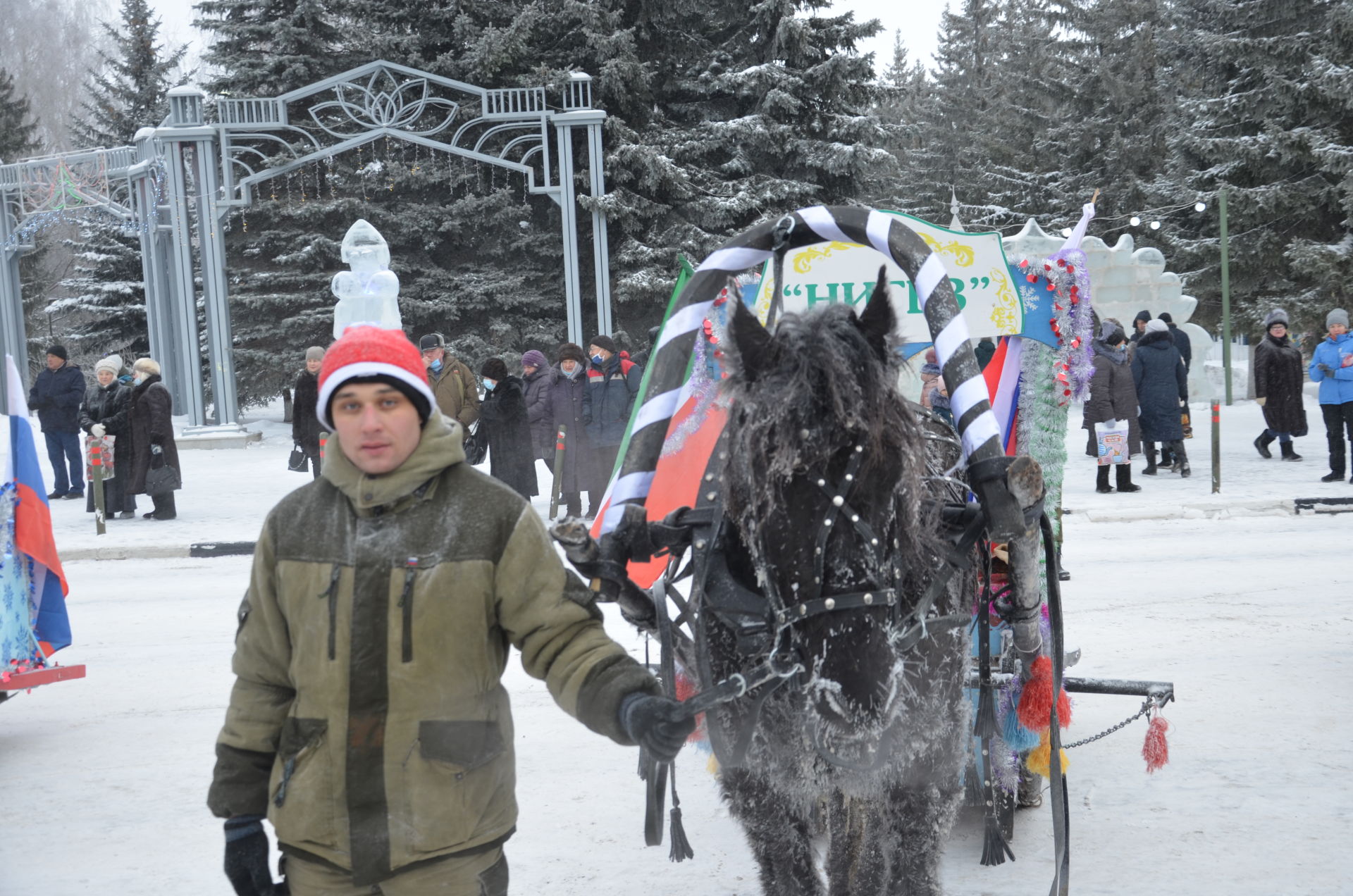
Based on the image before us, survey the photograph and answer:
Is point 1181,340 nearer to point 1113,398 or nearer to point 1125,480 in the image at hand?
point 1113,398

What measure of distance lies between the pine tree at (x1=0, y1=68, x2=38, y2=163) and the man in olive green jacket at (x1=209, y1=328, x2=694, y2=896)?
44532 mm

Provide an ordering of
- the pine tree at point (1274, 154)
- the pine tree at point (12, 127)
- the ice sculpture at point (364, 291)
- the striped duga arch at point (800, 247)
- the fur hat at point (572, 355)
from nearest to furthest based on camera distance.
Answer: the striped duga arch at point (800, 247) < the fur hat at point (572, 355) < the ice sculpture at point (364, 291) < the pine tree at point (1274, 154) < the pine tree at point (12, 127)

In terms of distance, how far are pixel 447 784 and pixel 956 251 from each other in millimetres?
3223

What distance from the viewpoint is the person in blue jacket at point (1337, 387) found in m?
13.3

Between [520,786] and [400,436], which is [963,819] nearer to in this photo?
[520,786]

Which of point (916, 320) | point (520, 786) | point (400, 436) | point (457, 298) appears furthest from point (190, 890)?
point (457, 298)

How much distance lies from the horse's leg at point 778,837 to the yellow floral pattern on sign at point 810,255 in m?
2.62

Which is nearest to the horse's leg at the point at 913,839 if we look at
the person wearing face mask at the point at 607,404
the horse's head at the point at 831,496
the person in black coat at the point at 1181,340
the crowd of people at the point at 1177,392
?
the horse's head at the point at 831,496

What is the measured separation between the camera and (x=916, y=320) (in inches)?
235

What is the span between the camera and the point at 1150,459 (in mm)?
14664

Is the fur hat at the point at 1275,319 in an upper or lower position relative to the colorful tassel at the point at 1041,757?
upper

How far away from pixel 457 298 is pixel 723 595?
24655mm

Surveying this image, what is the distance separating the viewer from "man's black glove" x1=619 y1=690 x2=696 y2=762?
2408 mm

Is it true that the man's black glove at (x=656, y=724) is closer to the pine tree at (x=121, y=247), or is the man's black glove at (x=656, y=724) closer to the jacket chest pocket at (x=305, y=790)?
→ the jacket chest pocket at (x=305, y=790)
